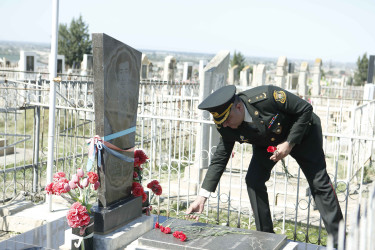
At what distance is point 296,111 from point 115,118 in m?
1.42

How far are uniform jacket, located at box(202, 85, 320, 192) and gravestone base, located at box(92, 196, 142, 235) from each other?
100 cm

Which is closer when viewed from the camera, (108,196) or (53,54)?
(108,196)

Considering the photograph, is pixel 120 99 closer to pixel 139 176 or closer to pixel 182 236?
pixel 139 176

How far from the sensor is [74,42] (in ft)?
171

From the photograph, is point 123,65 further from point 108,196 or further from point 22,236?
point 22,236

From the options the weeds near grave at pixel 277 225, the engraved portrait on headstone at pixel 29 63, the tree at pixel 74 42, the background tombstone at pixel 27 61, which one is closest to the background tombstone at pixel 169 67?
the background tombstone at pixel 27 61

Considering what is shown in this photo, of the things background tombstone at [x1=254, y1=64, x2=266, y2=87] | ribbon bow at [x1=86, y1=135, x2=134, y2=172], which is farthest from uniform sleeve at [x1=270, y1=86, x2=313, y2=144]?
background tombstone at [x1=254, y1=64, x2=266, y2=87]

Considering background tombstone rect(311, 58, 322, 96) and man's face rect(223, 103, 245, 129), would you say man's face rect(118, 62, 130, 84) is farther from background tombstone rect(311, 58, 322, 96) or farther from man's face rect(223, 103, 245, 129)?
A: background tombstone rect(311, 58, 322, 96)

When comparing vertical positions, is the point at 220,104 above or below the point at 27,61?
below

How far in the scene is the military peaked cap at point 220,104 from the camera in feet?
11.4

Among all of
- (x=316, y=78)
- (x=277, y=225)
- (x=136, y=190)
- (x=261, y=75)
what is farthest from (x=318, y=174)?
(x=316, y=78)

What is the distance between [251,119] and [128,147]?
3.60 ft

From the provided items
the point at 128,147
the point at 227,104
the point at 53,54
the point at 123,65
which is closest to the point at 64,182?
the point at 128,147

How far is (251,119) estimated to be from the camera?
370 centimetres
